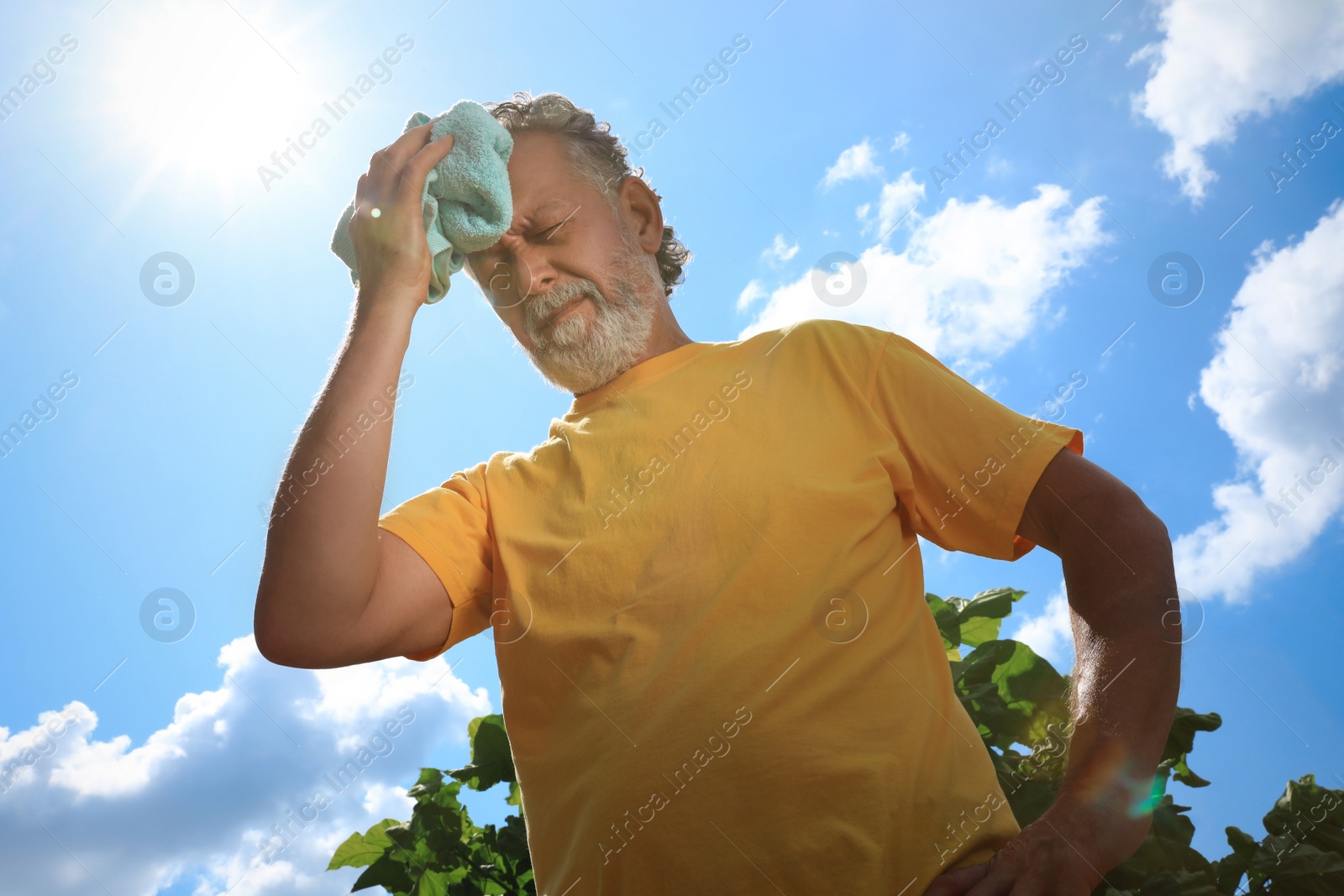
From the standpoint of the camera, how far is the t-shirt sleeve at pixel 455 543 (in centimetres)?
169

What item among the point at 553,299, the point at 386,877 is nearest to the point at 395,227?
the point at 553,299

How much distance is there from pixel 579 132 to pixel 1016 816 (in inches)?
81.1

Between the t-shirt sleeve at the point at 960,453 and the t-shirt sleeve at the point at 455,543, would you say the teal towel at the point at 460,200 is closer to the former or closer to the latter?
the t-shirt sleeve at the point at 455,543

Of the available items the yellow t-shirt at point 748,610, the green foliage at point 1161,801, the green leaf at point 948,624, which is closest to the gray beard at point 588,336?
the yellow t-shirt at point 748,610

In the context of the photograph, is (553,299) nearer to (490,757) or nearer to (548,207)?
(548,207)

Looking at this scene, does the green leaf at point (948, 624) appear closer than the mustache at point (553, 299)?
No

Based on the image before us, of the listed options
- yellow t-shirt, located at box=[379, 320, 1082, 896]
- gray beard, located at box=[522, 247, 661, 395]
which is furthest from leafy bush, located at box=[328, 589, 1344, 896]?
gray beard, located at box=[522, 247, 661, 395]

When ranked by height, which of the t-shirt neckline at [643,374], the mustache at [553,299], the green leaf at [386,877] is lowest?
the green leaf at [386,877]

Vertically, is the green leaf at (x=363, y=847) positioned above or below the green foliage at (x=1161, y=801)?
above

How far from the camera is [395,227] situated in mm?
1682

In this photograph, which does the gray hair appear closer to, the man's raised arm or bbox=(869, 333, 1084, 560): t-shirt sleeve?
the man's raised arm

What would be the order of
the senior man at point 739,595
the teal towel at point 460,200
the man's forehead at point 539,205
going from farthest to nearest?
the man's forehead at point 539,205 < the teal towel at point 460,200 < the senior man at point 739,595

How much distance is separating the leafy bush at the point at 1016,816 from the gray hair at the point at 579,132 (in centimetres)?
131

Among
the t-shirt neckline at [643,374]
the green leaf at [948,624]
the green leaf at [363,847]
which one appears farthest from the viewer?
the green leaf at [363,847]
